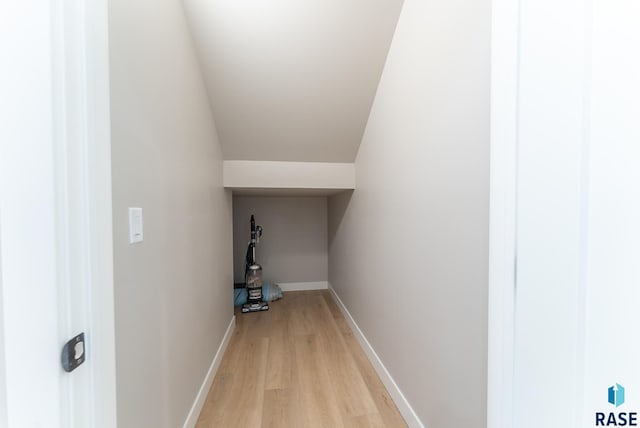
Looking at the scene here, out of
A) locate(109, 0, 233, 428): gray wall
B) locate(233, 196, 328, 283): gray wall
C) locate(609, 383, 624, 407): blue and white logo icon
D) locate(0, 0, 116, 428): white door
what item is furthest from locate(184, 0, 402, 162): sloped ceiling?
locate(609, 383, 624, 407): blue and white logo icon

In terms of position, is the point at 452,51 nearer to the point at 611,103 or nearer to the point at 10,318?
the point at 611,103

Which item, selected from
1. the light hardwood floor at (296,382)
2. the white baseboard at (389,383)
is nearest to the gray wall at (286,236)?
the light hardwood floor at (296,382)

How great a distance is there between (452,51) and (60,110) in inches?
46.8

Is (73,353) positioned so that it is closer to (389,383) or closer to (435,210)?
(435,210)

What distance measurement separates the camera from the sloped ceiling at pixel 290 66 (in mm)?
1373

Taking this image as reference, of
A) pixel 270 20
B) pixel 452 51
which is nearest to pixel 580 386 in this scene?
pixel 452 51

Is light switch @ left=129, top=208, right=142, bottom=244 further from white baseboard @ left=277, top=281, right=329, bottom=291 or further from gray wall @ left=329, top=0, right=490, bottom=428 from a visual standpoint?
white baseboard @ left=277, top=281, right=329, bottom=291

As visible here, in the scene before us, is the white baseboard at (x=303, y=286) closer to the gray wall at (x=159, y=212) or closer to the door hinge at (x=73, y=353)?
the gray wall at (x=159, y=212)

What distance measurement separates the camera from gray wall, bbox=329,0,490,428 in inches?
33.6

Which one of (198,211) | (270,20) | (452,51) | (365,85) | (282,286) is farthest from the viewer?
(282,286)

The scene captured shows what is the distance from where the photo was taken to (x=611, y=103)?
0.49 meters

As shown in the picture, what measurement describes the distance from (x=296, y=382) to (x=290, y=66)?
6.80ft

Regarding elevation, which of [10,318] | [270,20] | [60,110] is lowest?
[10,318]

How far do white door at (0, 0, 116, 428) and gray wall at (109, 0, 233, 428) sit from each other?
14.3 inches
